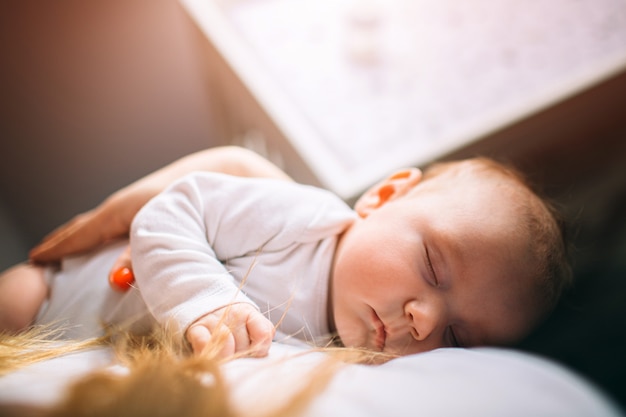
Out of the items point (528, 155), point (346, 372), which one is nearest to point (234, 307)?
point (346, 372)

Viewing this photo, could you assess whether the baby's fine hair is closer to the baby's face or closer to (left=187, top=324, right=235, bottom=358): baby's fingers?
the baby's face

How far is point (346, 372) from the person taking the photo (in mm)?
403

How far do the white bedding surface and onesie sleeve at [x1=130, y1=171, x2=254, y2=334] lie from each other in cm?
12

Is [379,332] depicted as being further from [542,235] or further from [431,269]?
[542,235]

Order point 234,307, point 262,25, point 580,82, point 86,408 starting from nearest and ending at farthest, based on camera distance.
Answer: point 86,408
point 234,307
point 580,82
point 262,25

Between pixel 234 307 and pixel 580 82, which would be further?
pixel 580 82

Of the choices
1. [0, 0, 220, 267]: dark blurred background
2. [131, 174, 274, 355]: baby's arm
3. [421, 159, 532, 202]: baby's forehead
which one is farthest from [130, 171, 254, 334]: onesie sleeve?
[0, 0, 220, 267]: dark blurred background

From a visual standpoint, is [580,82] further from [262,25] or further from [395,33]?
[262,25]

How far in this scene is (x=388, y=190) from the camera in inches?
29.0

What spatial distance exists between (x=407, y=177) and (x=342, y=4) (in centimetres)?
60

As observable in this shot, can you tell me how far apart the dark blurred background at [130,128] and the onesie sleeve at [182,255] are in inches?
16.9

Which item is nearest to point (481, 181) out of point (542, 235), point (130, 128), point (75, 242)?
point (542, 235)

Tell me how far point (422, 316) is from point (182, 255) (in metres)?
0.31

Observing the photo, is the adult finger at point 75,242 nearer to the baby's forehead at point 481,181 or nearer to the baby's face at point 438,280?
the baby's face at point 438,280
